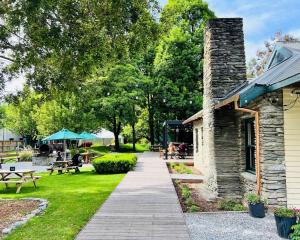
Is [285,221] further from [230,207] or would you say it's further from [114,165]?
[114,165]

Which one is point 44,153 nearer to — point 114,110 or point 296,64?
point 114,110

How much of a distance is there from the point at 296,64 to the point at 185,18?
29.9 meters

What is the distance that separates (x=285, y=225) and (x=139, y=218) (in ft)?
9.18

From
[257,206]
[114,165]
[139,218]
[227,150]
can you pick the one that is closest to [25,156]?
[114,165]

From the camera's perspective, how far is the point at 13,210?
8992 mm

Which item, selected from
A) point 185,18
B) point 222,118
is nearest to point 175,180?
point 222,118

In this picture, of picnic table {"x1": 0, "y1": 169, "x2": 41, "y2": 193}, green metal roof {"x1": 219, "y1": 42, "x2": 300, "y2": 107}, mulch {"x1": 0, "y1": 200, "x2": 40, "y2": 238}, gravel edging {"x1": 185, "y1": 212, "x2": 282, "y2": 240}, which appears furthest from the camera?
picnic table {"x1": 0, "y1": 169, "x2": 41, "y2": 193}

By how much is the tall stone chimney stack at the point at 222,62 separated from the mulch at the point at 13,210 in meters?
5.67

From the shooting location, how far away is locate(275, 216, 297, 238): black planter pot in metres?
6.20

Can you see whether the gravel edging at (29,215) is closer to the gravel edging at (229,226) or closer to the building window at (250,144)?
the gravel edging at (229,226)

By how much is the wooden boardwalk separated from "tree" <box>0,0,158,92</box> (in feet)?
13.9

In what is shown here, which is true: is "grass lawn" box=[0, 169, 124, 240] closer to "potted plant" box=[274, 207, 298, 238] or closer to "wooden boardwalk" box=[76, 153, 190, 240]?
"wooden boardwalk" box=[76, 153, 190, 240]

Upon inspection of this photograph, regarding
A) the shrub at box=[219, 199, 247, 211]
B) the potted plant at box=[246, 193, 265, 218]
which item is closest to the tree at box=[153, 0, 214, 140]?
the shrub at box=[219, 199, 247, 211]

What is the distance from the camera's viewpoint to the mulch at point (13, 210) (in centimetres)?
784
